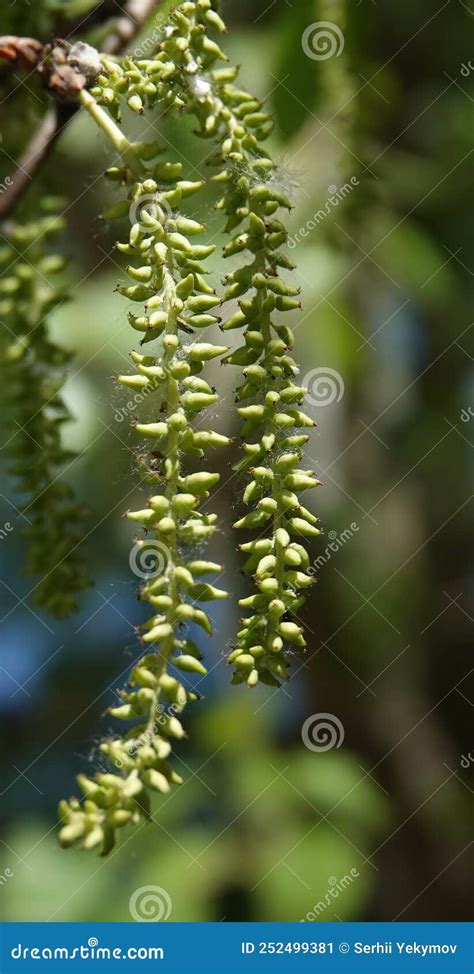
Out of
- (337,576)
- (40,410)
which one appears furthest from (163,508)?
(337,576)

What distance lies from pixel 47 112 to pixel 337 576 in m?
1.72

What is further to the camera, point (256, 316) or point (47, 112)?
point (47, 112)

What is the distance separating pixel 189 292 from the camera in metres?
0.93

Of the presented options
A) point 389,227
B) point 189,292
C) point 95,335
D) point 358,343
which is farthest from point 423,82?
point 189,292

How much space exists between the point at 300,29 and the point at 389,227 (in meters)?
0.71

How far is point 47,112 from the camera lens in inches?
50.9

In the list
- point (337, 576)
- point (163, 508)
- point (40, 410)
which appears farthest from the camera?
point (337, 576)

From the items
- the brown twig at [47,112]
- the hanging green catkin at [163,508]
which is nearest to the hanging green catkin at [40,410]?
the brown twig at [47,112]

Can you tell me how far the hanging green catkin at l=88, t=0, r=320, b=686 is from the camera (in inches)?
35.0

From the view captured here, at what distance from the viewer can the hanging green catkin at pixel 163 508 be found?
2.63 feet

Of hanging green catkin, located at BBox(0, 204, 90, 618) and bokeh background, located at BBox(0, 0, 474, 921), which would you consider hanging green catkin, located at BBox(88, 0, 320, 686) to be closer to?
hanging green catkin, located at BBox(0, 204, 90, 618)

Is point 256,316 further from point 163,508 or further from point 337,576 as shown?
point 337,576

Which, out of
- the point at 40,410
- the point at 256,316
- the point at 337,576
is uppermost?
the point at 256,316

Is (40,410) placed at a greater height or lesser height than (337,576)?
lesser
